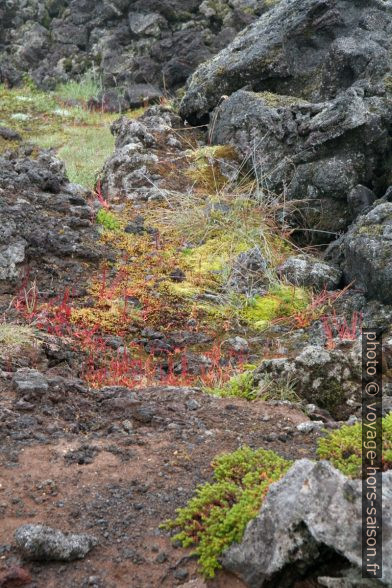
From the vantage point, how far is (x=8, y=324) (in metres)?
5.49

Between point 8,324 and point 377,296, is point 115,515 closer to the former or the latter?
point 8,324

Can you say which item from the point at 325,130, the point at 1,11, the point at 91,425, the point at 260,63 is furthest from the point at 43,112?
the point at 91,425

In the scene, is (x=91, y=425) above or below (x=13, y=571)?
below

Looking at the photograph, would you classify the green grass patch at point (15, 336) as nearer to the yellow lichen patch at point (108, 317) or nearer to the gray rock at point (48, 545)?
the yellow lichen patch at point (108, 317)

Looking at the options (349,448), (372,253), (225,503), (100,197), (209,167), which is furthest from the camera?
(209,167)

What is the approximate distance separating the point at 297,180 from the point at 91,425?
480 cm

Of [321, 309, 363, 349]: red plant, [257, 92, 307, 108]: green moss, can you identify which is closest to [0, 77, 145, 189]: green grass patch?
[257, 92, 307, 108]: green moss

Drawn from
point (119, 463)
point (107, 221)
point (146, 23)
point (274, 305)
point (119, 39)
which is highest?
point (146, 23)

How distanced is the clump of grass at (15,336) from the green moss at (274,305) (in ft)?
7.01

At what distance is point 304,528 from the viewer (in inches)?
107

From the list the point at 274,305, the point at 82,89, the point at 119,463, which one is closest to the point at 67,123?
the point at 82,89

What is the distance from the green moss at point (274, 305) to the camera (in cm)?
672

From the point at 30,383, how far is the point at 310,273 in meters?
3.56

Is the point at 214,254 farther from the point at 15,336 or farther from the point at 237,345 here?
the point at 15,336
